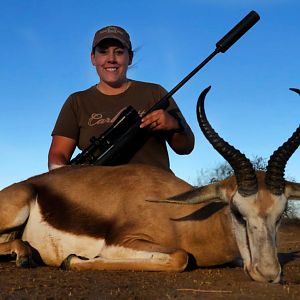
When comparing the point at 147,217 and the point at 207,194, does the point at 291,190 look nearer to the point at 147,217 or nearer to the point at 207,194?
the point at 207,194

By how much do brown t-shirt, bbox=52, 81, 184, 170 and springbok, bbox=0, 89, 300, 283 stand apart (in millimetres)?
1491

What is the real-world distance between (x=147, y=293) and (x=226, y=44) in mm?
5009

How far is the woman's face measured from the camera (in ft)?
27.4

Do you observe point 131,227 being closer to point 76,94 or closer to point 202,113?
point 202,113

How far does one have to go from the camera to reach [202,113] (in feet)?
16.9

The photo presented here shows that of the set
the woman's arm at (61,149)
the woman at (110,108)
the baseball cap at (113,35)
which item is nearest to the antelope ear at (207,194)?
the woman at (110,108)

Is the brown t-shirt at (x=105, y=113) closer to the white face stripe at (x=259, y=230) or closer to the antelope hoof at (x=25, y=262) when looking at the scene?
the antelope hoof at (x=25, y=262)

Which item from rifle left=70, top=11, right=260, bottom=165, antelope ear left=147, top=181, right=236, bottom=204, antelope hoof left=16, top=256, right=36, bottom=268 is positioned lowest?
Answer: antelope hoof left=16, top=256, right=36, bottom=268

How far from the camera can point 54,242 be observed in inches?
234

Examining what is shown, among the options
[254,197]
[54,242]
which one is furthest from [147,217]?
[254,197]

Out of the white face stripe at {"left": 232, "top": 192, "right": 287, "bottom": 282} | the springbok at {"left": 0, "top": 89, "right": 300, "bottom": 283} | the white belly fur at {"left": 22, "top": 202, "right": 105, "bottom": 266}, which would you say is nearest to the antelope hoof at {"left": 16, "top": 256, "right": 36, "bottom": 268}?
the springbok at {"left": 0, "top": 89, "right": 300, "bottom": 283}

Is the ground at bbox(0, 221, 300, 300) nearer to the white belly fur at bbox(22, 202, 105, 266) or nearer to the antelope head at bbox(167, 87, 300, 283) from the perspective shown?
the antelope head at bbox(167, 87, 300, 283)

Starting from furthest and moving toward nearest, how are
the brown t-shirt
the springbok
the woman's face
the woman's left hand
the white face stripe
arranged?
the woman's face → the brown t-shirt → the woman's left hand → the springbok → the white face stripe

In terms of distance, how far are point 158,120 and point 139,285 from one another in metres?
3.31
